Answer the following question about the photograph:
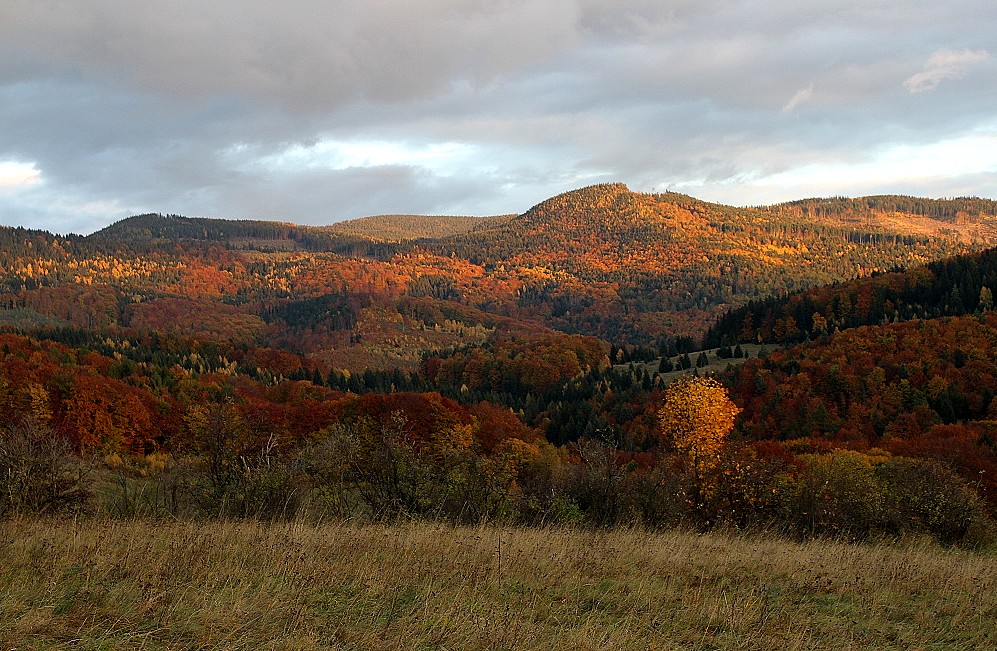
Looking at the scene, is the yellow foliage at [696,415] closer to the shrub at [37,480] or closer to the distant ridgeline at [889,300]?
the shrub at [37,480]

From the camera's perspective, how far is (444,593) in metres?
9.61

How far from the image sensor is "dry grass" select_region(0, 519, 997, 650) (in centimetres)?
785

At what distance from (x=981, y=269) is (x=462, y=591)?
209m

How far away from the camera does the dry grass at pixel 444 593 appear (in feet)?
25.8

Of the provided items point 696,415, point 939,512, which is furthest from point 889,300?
point 939,512

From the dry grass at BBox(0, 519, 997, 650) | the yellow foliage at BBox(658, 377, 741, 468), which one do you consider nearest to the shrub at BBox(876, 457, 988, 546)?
the dry grass at BBox(0, 519, 997, 650)

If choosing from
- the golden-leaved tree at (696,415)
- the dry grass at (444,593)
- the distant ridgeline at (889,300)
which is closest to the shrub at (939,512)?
the dry grass at (444,593)

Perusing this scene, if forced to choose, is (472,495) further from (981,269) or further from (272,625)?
(981,269)

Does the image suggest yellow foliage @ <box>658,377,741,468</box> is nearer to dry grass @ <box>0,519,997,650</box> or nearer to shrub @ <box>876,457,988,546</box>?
shrub @ <box>876,457,988,546</box>

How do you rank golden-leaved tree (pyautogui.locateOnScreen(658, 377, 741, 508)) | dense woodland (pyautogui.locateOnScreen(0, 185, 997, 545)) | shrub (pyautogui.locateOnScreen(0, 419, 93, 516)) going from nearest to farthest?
shrub (pyautogui.locateOnScreen(0, 419, 93, 516)) → dense woodland (pyautogui.locateOnScreen(0, 185, 997, 545)) → golden-leaved tree (pyautogui.locateOnScreen(658, 377, 741, 508))

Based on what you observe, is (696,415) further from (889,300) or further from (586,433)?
(889,300)

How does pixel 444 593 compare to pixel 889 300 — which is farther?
pixel 889 300

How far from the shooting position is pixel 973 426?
93375mm

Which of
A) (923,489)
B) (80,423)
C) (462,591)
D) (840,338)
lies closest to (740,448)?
(923,489)
